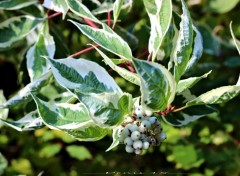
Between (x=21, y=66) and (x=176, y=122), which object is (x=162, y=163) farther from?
(x=176, y=122)

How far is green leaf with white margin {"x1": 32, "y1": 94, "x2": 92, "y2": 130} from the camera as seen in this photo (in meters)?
0.87

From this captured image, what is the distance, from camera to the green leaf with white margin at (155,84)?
785mm

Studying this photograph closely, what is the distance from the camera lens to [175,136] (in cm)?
168

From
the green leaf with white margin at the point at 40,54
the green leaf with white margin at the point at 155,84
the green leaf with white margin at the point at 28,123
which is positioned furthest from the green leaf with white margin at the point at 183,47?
the green leaf with white margin at the point at 40,54

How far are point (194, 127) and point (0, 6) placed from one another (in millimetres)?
793

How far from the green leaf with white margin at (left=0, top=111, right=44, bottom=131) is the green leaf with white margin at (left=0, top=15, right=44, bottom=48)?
275 mm

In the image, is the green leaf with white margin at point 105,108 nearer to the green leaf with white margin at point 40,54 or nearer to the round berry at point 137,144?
the round berry at point 137,144

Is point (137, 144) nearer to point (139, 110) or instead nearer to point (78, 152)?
point (139, 110)

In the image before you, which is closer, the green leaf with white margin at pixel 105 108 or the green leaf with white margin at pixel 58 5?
the green leaf with white margin at pixel 105 108

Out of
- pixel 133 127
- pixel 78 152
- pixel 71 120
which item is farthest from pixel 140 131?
pixel 78 152

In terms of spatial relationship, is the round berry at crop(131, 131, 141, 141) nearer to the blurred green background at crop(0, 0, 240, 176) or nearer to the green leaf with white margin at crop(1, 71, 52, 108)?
the green leaf with white margin at crop(1, 71, 52, 108)

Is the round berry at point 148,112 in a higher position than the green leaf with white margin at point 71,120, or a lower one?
higher

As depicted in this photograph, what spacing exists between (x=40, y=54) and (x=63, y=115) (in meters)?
0.37

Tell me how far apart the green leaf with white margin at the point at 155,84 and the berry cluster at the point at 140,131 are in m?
0.03
